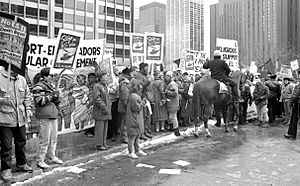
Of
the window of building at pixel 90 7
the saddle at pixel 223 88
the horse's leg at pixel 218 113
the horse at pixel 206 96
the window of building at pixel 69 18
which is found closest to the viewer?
the horse at pixel 206 96

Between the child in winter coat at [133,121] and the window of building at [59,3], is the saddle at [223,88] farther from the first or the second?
the window of building at [59,3]

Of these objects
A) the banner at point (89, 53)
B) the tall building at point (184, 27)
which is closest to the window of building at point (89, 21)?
the tall building at point (184, 27)

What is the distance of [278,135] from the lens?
11.0 metres

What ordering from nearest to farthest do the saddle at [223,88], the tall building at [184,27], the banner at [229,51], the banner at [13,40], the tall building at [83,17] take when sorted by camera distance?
1. the banner at [13,40]
2. the saddle at [223,88]
3. the banner at [229,51]
4. the tall building at [184,27]
5. the tall building at [83,17]

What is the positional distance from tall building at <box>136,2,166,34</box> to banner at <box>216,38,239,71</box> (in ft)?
245

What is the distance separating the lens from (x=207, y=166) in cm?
730

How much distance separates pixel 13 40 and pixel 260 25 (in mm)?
54104

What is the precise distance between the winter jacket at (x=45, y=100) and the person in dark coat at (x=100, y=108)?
138 cm

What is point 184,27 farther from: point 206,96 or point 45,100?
point 45,100

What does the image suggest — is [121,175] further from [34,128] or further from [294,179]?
[34,128]

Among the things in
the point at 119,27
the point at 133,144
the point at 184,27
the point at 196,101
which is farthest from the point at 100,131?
the point at 119,27

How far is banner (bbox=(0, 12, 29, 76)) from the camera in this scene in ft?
19.9

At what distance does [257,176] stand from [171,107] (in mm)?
4455

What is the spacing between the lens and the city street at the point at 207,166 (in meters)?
6.30
